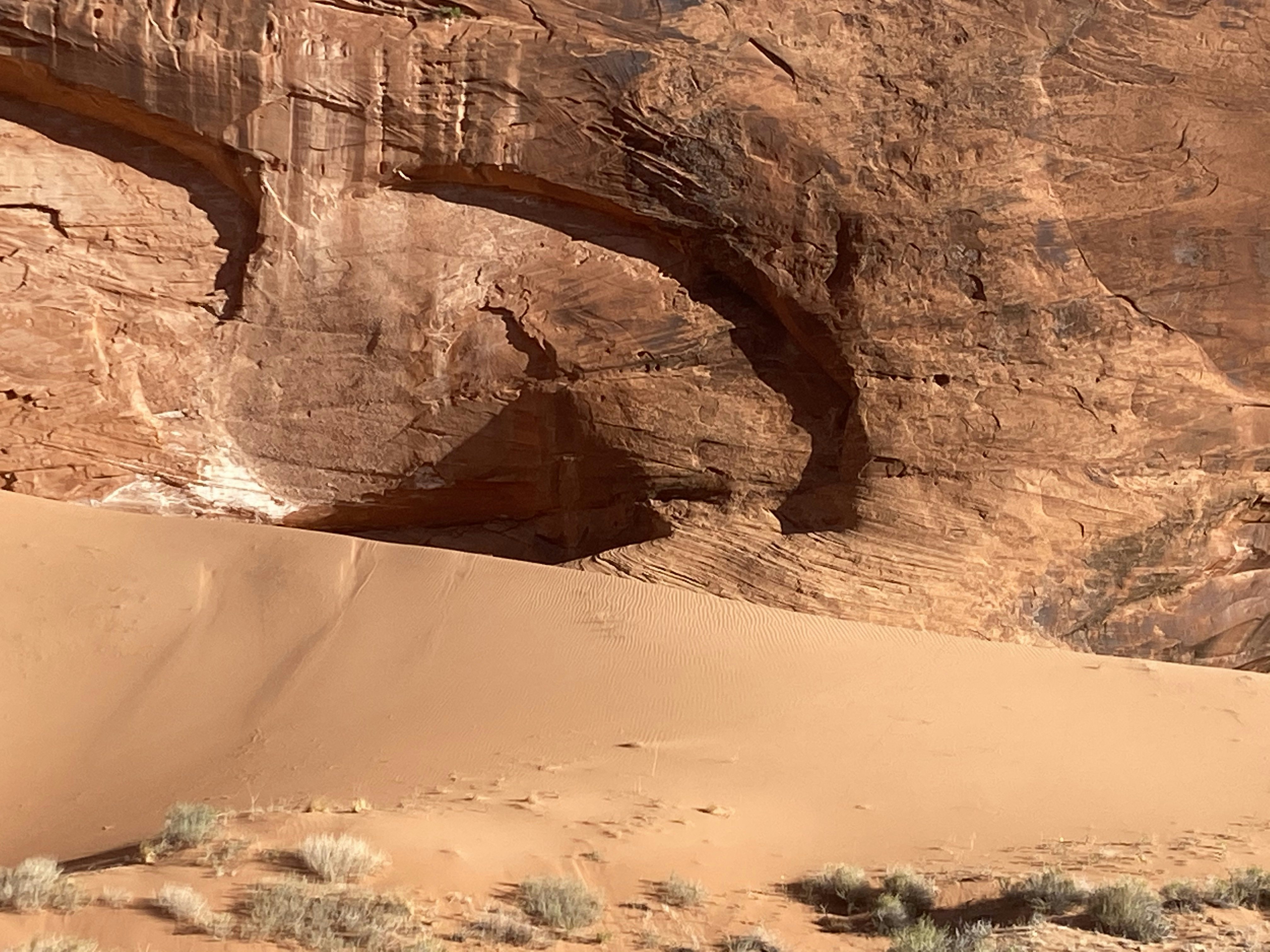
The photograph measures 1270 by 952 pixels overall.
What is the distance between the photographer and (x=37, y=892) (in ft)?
17.1

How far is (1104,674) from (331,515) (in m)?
6.72

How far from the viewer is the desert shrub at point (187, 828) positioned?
6.12 meters

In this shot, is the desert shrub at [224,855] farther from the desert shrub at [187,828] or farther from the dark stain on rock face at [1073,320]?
the dark stain on rock face at [1073,320]

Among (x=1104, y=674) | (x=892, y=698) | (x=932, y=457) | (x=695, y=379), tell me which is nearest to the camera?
(x=892, y=698)

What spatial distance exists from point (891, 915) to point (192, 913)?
3200 millimetres

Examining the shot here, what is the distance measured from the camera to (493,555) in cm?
1102

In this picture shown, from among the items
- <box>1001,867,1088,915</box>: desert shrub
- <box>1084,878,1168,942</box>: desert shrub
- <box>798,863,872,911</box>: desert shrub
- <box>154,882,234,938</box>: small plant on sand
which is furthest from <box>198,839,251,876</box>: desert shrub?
<box>1084,878,1168,942</box>: desert shrub

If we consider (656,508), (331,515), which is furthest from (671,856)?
(331,515)

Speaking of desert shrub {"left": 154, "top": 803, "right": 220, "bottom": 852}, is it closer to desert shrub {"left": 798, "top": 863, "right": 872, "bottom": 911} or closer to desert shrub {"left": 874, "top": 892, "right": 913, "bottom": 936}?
desert shrub {"left": 798, "top": 863, "right": 872, "bottom": 911}

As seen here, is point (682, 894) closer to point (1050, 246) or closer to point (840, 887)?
point (840, 887)

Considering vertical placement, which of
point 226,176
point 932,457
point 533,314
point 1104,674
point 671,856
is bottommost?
point 671,856

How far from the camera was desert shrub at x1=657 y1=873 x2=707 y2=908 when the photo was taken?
6039 millimetres

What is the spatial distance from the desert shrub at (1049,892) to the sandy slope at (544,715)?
67 cm

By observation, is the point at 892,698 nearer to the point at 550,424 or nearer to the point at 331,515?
the point at 550,424
